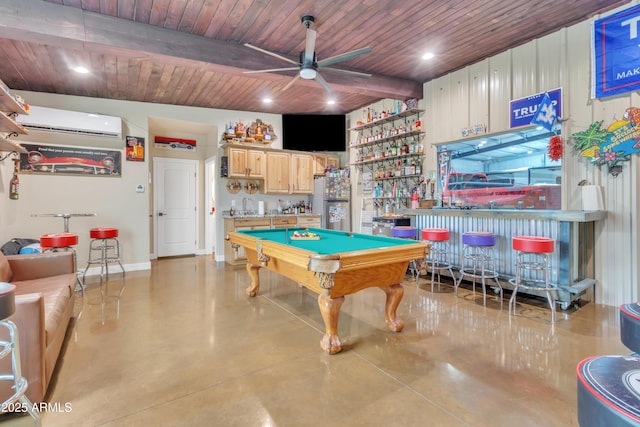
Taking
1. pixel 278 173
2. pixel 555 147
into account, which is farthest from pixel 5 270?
pixel 555 147

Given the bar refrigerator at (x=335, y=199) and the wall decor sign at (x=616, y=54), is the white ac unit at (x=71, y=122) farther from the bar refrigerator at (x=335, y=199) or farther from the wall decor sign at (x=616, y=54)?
the wall decor sign at (x=616, y=54)

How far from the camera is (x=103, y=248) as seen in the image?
5.11m

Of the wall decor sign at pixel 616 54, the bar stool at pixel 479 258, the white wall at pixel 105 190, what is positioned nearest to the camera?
the wall decor sign at pixel 616 54

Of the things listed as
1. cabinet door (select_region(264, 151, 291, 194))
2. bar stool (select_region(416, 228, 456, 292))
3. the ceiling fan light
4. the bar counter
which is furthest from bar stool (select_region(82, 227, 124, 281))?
the bar counter

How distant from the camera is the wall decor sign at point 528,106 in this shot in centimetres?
402

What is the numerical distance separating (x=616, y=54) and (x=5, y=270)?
6.73 metres

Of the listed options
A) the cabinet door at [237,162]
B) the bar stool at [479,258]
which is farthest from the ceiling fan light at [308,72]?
the cabinet door at [237,162]

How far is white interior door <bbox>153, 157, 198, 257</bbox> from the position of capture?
714cm

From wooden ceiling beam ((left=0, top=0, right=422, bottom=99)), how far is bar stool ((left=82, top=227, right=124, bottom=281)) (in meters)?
2.63

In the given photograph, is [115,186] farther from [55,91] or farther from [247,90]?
[247,90]

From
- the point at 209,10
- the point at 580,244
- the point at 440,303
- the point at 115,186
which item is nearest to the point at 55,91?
the point at 115,186

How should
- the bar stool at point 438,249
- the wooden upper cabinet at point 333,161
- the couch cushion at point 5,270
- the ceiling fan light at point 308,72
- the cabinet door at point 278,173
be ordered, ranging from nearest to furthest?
the couch cushion at point 5,270
the ceiling fan light at point 308,72
the bar stool at point 438,249
the cabinet door at point 278,173
the wooden upper cabinet at point 333,161

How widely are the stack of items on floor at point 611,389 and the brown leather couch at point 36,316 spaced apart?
2600 millimetres

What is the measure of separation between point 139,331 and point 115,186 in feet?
12.1
